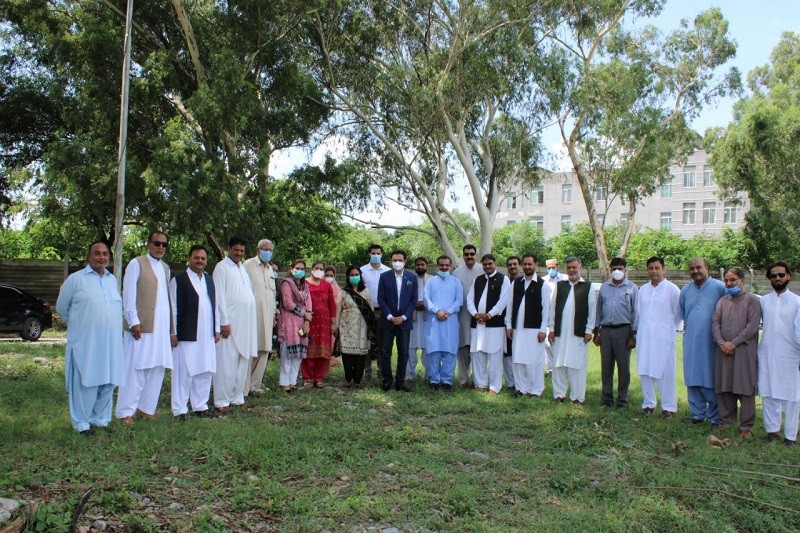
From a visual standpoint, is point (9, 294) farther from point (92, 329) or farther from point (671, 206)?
point (671, 206)

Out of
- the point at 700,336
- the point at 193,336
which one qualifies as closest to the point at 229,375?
the point at 193,336

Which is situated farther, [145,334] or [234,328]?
[234,328]

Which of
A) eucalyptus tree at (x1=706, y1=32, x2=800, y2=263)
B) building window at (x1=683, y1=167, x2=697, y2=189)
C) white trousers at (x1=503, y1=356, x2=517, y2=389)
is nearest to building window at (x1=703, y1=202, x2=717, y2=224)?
building window at (x1=683, y1=167, x2=697, y2=189)

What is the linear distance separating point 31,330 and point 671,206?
124 ft

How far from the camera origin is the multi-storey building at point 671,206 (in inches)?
1624

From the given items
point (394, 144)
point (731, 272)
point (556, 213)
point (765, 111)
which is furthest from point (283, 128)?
point (556, 213)

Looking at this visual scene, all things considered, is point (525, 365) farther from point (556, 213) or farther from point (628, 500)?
point (556, 213)

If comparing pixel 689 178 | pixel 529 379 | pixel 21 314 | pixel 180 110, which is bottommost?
pixel 529 379

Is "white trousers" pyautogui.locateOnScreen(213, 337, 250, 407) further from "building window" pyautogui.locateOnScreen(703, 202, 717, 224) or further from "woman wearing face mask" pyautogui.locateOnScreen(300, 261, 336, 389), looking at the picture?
"building window" pyautogui.locateOnScreen(703, 202, 717, 224)

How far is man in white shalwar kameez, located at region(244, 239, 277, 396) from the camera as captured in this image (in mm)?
8000

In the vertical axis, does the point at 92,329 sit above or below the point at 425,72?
below

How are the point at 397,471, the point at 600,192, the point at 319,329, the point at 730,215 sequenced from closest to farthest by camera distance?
the point at 397,471, the point at 319,329, the point at 600,192, the point at 730,215

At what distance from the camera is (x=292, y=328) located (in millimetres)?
8328

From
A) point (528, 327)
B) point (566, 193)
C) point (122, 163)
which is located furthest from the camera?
point (566, 193)
